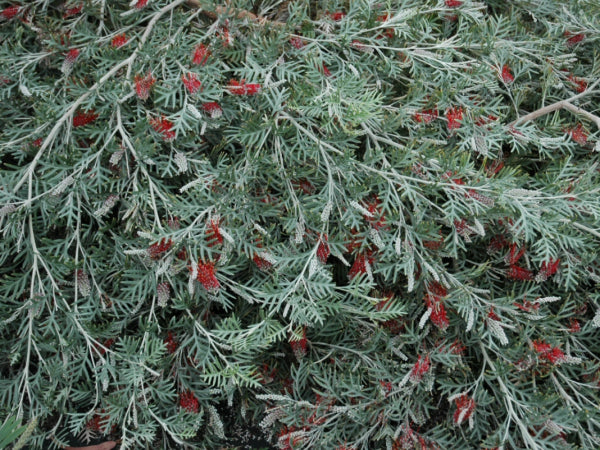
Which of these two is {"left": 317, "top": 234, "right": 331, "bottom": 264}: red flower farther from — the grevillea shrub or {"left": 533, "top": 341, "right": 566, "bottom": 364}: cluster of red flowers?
{"left": 533, "top": 341, "right": 566, "bottom": 364}: cluster of red flowers

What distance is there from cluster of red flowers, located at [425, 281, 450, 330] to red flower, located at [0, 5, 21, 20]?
167 centimetres

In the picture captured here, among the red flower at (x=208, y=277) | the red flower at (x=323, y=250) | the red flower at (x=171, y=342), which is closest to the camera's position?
the red flower at (x=208, y=277)

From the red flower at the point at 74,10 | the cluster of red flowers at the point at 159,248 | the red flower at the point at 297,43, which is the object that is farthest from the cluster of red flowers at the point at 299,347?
the red flower at the point at 74,10

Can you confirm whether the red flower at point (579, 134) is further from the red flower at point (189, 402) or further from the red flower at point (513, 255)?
the red flower at point (189, 402)

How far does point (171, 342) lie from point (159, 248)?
349 mm

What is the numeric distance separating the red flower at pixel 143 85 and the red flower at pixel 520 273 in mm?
1298

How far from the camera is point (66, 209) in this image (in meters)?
1.88

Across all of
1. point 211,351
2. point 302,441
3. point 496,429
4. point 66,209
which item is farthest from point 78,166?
point 496,429

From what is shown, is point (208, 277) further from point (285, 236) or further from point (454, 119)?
point (454, 119)

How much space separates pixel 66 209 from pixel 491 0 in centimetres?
179

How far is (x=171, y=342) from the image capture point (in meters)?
1.91

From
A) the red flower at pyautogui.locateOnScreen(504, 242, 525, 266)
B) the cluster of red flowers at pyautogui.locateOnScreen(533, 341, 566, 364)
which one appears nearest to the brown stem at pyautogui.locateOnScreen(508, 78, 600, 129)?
A: the red flower at pyautogui.locateOnScreen(504, 242, 525, 266)

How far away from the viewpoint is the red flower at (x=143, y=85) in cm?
182

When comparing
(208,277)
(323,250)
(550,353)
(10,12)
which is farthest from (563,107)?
(10,12)
